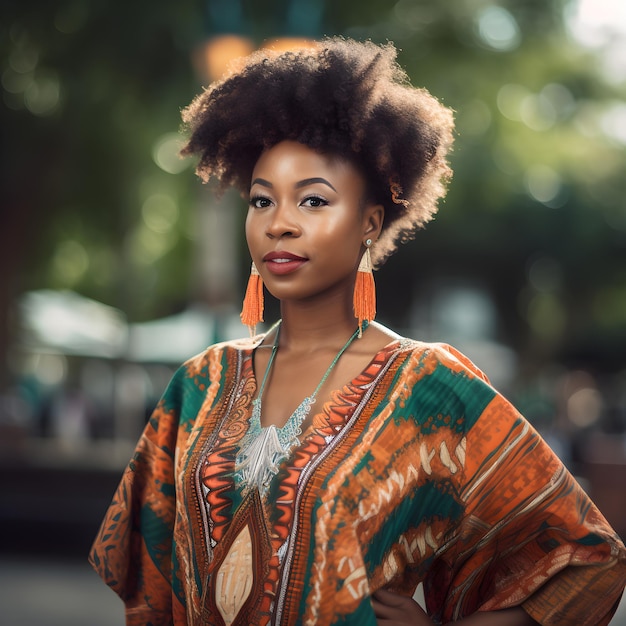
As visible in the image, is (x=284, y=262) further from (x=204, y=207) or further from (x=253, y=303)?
(x=204, y=207)

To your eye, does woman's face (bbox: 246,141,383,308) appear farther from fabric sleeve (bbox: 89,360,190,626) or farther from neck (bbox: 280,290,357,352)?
fabric sleeve (bbox: 89,360,190,626)

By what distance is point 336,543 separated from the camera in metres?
2.34

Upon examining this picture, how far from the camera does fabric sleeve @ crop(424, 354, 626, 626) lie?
2.38 metres

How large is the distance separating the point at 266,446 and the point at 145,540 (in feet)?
1.99

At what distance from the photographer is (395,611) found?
93.7 inches

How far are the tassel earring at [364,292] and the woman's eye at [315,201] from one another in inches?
7.3

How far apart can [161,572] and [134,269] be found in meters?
19.7

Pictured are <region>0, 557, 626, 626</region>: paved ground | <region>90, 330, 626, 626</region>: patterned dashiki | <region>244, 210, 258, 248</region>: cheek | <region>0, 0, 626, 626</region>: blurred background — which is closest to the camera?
<region>90, 330, 626, 626</region>: patterned dashiki

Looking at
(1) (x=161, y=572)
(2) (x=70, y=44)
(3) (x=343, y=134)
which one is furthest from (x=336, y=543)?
(2) (x=70, y=44)

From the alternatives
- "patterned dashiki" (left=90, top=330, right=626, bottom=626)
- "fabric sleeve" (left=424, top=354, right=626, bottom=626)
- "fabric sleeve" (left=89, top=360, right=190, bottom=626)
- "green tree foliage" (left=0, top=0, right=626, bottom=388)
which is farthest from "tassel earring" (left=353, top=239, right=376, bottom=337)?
→ "green tree foliage" (left=0, top=0, right=626, bottom=388)

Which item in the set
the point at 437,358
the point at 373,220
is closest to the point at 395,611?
the point at 437,358

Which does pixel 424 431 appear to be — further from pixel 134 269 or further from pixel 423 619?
pixel 134 269

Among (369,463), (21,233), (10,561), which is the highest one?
(369,463)

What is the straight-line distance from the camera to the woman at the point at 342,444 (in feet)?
7.82
